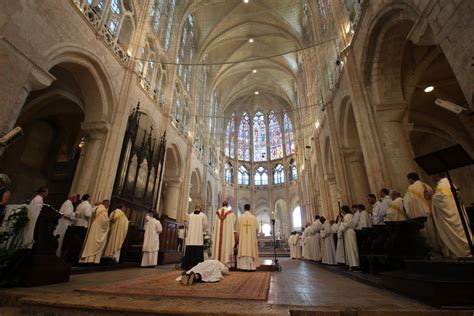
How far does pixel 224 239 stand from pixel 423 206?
5.03 m

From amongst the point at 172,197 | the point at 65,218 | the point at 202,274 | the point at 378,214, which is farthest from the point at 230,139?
the point at 202,274

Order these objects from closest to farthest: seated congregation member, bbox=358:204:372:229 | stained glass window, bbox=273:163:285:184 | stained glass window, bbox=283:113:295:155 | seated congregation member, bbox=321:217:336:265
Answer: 1. seated congregation member, bbox=358:204:372:229
2. seated congregation member, bbox=321:217:336:265
3. stained glass window, bbox=283:113:295:155
4. stained glass window, bbox=273:163:285:184

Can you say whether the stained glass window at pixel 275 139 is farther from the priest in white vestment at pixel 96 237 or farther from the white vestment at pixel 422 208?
the white vestment at pixel 422 208

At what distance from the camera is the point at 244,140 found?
32688 mm

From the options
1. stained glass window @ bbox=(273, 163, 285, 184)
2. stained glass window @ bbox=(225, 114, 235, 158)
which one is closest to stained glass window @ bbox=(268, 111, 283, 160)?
stained glass window @ bbox=(273, 163, 285, 184)

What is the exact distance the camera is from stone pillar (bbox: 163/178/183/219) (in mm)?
14953

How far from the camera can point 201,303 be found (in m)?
2.59

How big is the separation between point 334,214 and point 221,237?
8237 millimetres

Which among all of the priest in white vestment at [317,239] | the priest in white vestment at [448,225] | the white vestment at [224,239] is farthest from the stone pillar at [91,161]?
the priest in white vestment at [448,225]

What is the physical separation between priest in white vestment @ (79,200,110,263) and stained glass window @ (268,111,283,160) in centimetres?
2610

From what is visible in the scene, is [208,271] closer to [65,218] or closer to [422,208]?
[65,218]

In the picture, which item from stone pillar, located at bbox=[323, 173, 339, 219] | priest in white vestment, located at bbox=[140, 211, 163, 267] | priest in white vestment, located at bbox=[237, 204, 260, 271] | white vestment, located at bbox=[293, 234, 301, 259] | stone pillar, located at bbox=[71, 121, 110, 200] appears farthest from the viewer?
white vestment, located at bbox=[293, 234, 301, 259]

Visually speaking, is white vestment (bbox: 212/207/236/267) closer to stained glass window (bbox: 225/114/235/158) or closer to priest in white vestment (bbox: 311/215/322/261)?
priest in white vestment (bbox: 311/215/322/261)

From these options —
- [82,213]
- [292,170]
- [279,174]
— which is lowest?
[82,213]
